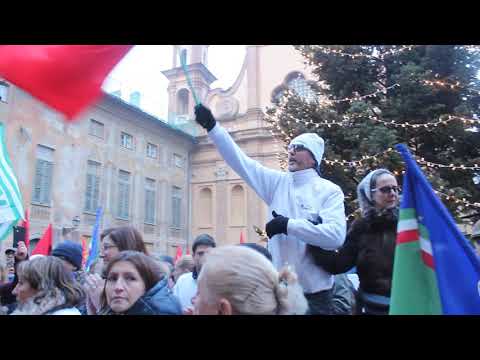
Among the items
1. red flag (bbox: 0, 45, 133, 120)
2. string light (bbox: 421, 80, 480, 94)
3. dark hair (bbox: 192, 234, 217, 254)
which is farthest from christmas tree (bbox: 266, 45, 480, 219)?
red flag (bbox: 0, 45, 133, 120)

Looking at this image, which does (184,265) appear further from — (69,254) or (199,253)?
(69,254)

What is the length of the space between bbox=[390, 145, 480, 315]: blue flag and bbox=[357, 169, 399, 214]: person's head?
0.69 meters

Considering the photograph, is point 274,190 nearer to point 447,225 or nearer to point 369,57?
point 447,225

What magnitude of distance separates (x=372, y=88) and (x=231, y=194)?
11.5 meters

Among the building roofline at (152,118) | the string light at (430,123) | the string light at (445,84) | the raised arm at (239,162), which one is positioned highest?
the building roofline at (152,118)

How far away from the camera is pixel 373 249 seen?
6.99ft

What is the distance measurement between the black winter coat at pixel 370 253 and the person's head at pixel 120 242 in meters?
1.14

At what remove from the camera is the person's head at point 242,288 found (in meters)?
1.21

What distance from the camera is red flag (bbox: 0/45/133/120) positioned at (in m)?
1.47

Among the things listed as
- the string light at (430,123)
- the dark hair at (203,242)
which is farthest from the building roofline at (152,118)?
the dark hair at (203,242)

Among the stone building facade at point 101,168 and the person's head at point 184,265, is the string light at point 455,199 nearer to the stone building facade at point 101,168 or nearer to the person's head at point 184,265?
the person's head at point 184,265

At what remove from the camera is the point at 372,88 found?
9164 mm

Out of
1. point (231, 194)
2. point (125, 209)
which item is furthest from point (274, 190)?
point (231, 194)

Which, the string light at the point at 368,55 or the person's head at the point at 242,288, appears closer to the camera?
the person's head at the point at 242,288
